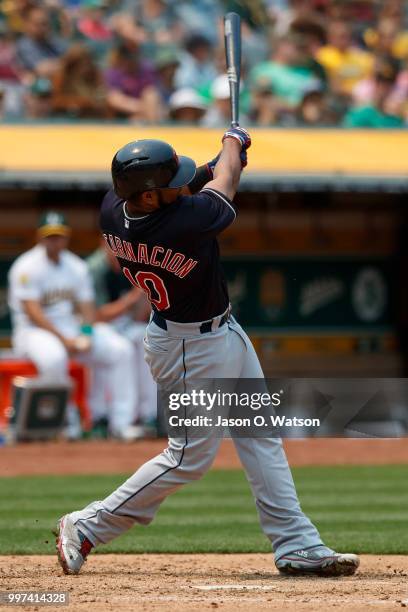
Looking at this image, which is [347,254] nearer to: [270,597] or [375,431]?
[375,431]

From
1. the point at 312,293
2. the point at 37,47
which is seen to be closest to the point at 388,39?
the point at 312,293

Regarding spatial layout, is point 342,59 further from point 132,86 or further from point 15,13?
point 15,13

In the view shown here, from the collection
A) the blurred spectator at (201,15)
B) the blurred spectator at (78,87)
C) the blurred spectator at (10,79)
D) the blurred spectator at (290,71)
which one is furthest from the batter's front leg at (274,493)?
the blurred spectator at (201,15)

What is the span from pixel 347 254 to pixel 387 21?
309cm

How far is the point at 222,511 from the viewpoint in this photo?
730 centimetres

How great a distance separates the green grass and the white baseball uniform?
2.21 m

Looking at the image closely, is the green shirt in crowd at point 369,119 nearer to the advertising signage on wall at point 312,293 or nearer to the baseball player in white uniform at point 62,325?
the advertising signage on wall at point 312,293

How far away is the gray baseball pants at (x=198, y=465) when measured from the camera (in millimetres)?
4949

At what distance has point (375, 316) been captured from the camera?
14.1 m

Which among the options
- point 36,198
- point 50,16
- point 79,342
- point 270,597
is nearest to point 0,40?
point 50,16

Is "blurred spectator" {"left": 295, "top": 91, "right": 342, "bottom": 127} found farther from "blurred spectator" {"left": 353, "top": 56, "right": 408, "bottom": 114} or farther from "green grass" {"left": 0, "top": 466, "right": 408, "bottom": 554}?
"green grass" {"left": 0, "top": 466, "right": 408, "bottom": 554}

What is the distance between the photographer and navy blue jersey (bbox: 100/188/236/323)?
15.6 feet

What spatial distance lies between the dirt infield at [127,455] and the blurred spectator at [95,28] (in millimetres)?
4472

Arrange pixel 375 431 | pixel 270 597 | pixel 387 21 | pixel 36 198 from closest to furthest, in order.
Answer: pixel 270 597 → pixel 375 431 → pixel 36 198 → pixel 387 21
